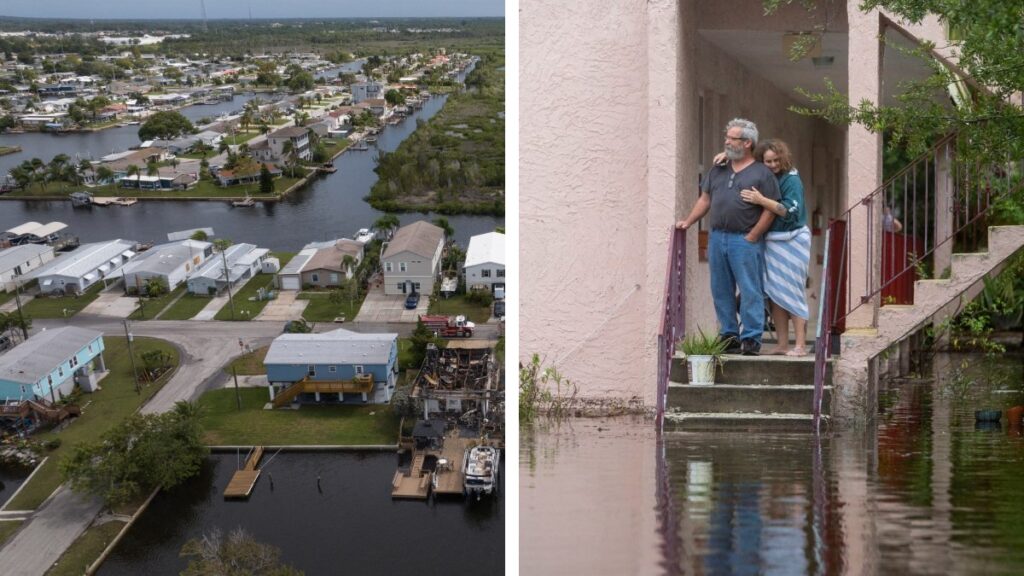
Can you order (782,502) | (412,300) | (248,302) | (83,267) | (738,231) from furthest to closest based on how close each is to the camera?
(83,267) → (412,300) → (248,302) → (738,231) → (782,502)

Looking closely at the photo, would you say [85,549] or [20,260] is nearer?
[85,549]

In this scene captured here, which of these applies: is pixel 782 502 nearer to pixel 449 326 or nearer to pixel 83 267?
pixel 449 326

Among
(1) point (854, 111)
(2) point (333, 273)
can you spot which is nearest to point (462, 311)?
(2) point (333, 273)

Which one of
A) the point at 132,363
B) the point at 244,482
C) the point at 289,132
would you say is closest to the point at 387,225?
the point at 289,132

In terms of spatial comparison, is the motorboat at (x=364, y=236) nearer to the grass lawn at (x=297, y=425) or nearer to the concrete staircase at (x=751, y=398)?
the grass lawn at (x=297, y=425)

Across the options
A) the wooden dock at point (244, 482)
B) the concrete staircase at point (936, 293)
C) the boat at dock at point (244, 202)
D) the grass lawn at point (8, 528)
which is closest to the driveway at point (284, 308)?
the boat at dock at point (244, 202)

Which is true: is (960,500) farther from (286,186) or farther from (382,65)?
(382,65)
